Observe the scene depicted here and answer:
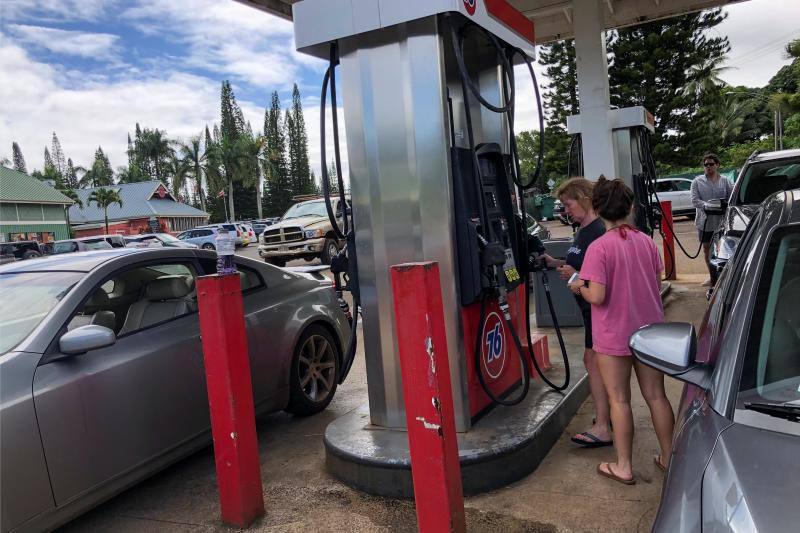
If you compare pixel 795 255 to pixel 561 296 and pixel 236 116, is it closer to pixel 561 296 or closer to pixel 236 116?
pixel 561 296

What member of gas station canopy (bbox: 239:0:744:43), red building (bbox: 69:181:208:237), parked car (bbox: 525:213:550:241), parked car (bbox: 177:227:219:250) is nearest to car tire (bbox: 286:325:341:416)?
parked car (bbox: 525:213:550:241)

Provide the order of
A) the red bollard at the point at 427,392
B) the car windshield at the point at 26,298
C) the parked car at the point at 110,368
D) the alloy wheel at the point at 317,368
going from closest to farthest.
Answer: the red bollard at the point at 427,392 < the parked car at the point at 110,368 < the car windshield at the point at 26,298 < the alloy wheel at the point at 317,368

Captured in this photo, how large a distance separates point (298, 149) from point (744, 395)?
10046 centimetres

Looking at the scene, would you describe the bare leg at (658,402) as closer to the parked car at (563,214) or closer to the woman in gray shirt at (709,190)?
the parked car at (563,214)

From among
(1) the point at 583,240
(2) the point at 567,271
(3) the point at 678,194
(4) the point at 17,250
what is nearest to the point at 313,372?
(2) the point at 567,271

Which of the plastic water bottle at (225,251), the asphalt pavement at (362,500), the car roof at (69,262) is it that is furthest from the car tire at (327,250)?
the plastic water bottle at (225,251)

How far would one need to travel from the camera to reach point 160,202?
70000 mm

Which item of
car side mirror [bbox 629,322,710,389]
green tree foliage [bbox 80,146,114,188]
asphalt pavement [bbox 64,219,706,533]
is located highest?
green tree foliage [bbox 80,146,114,188]

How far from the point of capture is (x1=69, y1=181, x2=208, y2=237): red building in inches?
2534

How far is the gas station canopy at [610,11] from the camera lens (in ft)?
34.1

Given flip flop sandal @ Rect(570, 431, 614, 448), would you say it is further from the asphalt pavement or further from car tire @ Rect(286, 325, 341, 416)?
car tire @ Rect(286, 325, 341, 416)

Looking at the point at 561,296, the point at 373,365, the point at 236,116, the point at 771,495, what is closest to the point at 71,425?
the point at 373,365

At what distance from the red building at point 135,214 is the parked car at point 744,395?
210 feet

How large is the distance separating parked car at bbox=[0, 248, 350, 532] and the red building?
60915 millimetres
